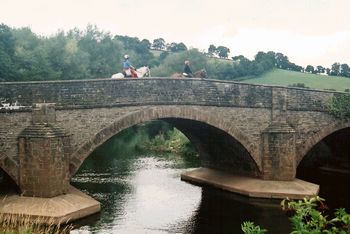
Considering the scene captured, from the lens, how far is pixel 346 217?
18.1 ft

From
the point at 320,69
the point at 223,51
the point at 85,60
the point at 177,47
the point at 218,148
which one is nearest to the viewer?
the point at 218,148

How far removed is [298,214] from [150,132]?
44.9 meters

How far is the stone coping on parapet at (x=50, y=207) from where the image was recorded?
1481cm

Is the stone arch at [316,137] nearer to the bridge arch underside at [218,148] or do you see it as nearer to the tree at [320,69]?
the bridge arch underside at [218,148]

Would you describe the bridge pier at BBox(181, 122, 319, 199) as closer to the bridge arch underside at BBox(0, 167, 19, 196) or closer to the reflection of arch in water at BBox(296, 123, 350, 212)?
the reflection of arch in water at BBox(296, 123, 350, 212)

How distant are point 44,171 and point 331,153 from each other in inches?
817

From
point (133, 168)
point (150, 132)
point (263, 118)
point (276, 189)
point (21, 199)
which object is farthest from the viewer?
point (150, 132)

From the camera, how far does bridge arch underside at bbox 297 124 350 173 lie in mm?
29544

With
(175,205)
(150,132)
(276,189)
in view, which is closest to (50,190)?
(175,205)

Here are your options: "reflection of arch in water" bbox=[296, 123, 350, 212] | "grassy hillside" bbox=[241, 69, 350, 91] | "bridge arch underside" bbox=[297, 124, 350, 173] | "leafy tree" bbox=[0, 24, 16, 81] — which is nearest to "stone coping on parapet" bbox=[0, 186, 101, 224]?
"reflection of arch in water" bbox=[296, 123, 350, 212]

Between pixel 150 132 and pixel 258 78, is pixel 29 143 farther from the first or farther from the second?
pixel 258 78

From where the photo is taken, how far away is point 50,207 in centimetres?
1527

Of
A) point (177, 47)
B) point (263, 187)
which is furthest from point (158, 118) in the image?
point (177, 47)

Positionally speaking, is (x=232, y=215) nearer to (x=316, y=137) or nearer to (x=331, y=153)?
(x=316, y=137)
